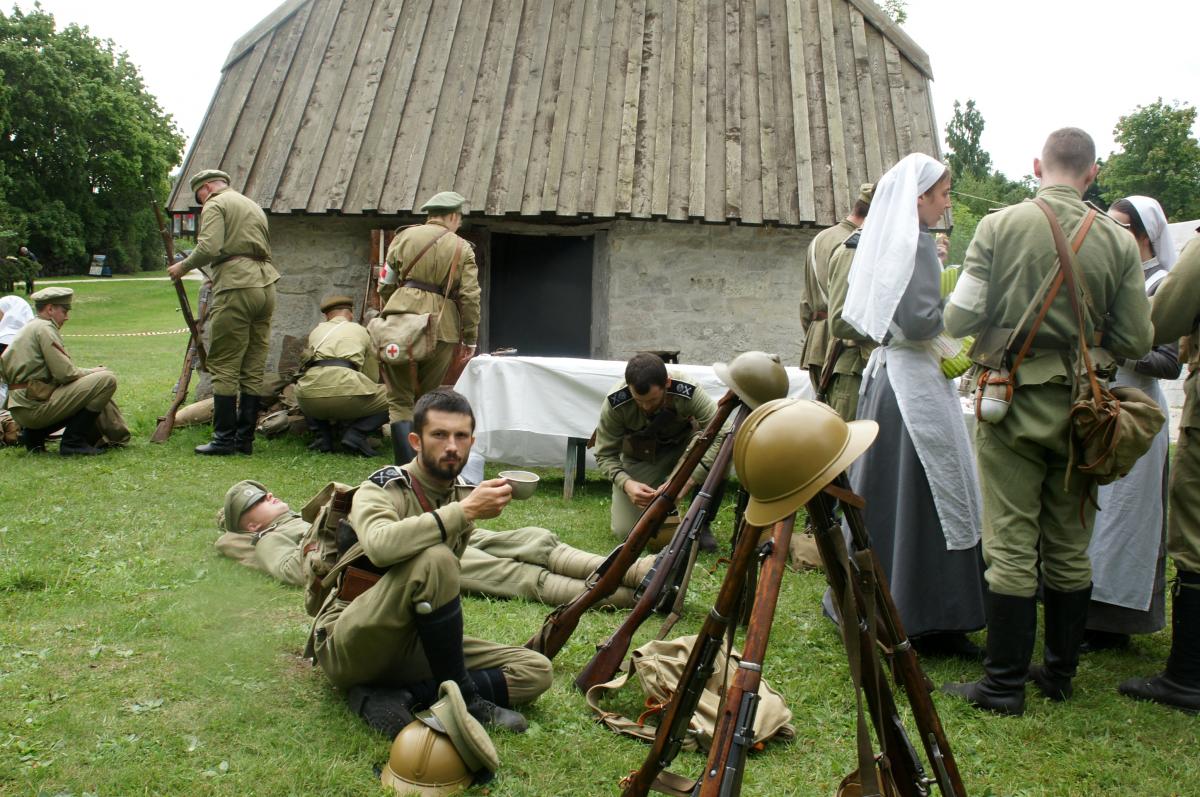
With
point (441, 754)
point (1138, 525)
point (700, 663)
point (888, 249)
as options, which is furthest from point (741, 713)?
point (1138, 525)

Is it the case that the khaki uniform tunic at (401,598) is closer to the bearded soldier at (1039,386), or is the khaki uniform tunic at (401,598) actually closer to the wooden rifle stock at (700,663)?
the wooden rifle stock at (700,663)

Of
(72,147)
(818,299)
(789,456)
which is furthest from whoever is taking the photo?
(72,147)

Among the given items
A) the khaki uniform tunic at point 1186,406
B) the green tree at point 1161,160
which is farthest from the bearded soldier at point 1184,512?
the green tree at point 1161,160

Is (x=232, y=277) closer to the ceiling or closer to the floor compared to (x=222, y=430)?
closer to the ceiling

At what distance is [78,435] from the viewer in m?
7.21

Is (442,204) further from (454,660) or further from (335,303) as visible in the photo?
(454,660)

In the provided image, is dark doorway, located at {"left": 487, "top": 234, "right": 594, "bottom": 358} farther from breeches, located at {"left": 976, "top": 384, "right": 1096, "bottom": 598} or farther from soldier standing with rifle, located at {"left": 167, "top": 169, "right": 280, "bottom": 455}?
breeches, located at {"left": 976, "top": 384, "right": 1096, "bottom": 598}

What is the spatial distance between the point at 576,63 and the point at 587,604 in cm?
784

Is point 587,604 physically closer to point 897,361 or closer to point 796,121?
point 897,361

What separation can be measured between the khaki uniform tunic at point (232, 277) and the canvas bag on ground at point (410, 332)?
1.09m

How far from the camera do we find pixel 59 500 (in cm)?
586

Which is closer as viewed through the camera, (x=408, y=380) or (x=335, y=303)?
(x=408, y=380)

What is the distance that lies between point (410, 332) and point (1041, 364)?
4.54m

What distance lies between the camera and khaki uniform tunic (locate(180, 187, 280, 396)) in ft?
23.6
